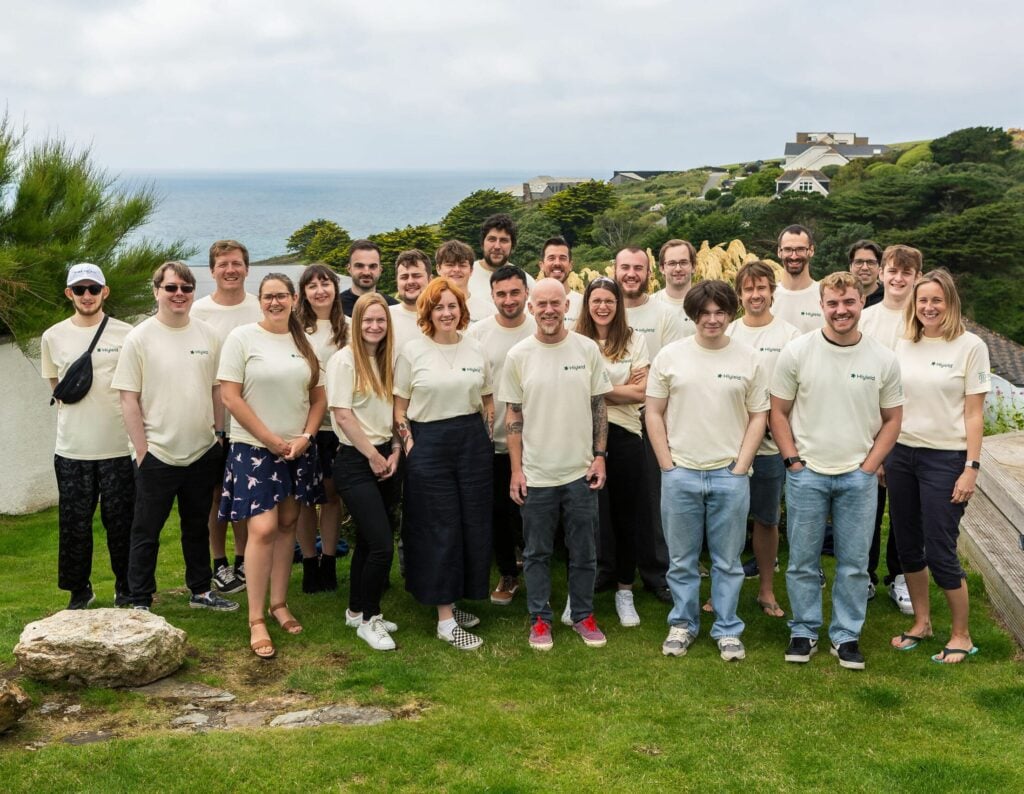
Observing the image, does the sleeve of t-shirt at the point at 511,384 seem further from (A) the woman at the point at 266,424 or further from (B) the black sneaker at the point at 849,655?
(B) the black sneaker at the point at 849,655

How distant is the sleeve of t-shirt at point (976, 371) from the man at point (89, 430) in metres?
5.18

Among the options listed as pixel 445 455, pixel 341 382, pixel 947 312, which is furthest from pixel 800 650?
pixel 341 382

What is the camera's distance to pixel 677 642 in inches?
238

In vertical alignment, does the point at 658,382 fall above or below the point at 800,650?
above

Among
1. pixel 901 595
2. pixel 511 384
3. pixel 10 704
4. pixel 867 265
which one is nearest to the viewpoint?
pixel 10 704

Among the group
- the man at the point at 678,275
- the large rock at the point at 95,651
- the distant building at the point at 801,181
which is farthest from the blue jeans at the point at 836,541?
the distant building at the point at 801,181

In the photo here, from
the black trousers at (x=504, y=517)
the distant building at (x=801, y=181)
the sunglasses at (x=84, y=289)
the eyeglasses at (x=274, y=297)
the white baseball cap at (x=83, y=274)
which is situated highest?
the distant building at (x=801, y=181)

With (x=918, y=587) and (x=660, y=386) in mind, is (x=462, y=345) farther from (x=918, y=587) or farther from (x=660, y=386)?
(x=918, y=587)

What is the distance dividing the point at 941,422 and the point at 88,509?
211 inches

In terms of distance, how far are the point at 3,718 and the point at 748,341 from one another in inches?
181

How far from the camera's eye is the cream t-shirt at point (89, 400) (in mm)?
6488

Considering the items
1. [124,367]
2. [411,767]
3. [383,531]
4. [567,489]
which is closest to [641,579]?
[567,489]

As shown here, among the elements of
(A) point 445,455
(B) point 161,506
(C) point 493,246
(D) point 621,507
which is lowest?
(D) point 621,507

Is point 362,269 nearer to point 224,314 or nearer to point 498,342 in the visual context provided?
point 224,314
